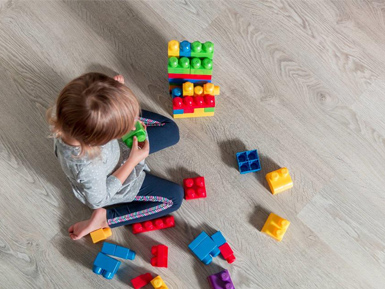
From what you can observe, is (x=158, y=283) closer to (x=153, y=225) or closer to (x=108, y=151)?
(x=153, y=225)

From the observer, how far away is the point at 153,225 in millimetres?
1069

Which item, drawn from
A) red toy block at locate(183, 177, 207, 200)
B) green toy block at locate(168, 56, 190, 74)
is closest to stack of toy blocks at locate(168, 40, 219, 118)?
green toy block at locate(168, 56, 190, 74)

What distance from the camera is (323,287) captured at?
1.06 metres

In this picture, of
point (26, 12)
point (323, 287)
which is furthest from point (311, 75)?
point (26, 12)

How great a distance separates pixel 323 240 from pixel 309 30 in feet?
2.27

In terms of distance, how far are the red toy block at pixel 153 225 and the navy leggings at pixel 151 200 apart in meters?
0.02

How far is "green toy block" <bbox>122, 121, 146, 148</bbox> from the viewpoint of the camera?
3.18 ft

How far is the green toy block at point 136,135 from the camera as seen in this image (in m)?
0.97

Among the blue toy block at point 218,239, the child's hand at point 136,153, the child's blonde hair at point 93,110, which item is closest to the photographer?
the child's blonde hair at point 93,110

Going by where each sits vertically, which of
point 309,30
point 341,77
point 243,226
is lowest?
point 243,226

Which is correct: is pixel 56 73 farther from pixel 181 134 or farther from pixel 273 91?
pixel 273 91

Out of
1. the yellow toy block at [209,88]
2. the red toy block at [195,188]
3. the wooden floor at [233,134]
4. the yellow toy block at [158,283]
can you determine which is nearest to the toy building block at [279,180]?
the wooden floor at [233,134]

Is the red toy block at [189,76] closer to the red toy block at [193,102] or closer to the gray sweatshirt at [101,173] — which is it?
the red toy block at [193,102]

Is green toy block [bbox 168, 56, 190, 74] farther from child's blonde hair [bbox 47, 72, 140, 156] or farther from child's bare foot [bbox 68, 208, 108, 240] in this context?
child's bare foot [bbox 68, 208, 108, 240]
